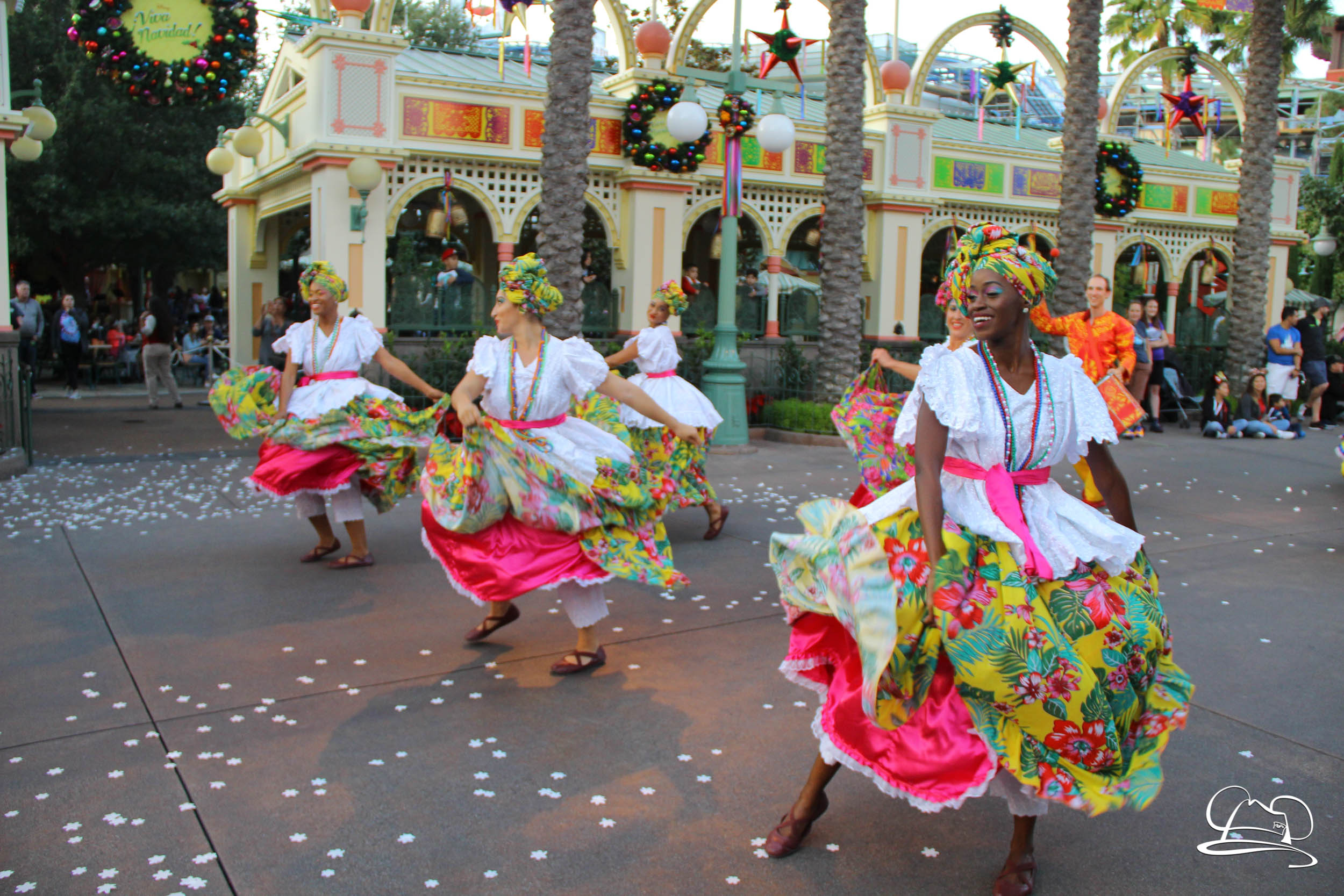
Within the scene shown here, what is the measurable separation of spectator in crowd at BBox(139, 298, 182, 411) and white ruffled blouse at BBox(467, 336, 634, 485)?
456 inches

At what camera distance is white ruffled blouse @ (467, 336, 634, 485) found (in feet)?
16.2

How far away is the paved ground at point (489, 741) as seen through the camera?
3.13m

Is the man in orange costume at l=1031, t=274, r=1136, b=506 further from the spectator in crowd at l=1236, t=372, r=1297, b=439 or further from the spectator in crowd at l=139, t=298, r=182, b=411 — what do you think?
the spectator in crowd at l=139, t=298, r=182, b=411

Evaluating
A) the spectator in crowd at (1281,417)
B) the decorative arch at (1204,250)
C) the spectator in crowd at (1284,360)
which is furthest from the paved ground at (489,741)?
the decorative arch at (1204,250)

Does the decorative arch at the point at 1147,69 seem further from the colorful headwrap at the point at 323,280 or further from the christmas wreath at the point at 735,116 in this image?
the colorful headwrap at the point at 323,280

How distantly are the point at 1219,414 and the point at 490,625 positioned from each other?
12728 millimetres

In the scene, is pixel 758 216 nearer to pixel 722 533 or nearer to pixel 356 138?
pixel 356 138

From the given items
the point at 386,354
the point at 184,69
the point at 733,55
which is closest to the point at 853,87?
the point at 733,55

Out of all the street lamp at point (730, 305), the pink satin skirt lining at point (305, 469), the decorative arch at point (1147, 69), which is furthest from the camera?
the decorative arch at point (1147, 69)

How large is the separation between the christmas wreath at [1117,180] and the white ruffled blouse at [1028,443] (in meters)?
17.1

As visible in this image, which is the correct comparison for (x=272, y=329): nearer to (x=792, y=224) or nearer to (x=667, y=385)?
(x=792, y=224)

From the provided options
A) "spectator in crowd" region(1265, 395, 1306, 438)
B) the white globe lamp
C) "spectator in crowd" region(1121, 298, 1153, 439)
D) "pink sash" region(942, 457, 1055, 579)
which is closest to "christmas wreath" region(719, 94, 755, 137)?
the white globe lamp

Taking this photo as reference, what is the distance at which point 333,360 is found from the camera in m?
6.71

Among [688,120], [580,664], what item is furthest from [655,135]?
[580,664]
